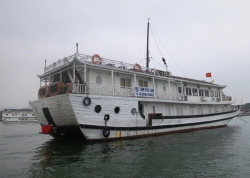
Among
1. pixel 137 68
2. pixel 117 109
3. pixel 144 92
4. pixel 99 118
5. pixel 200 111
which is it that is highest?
pixel 137 68

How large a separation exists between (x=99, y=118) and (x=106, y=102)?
1088mm

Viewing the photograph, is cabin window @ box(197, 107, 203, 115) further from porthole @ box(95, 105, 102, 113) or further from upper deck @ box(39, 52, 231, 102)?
porthole @ box(95, 105, 102, 113)

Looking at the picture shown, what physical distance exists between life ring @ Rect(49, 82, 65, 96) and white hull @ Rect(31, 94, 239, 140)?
1.61 ft

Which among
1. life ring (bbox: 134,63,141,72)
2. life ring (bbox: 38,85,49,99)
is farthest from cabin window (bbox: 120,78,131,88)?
life ring (bbox: 38,85,49,99)

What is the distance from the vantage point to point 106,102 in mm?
12742

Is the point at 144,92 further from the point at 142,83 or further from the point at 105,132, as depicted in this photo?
the point at 105,132

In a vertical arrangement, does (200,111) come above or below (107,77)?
below

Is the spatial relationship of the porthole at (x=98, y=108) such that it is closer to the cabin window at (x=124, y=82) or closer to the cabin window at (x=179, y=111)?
the cabin window at (x=124, y=82)

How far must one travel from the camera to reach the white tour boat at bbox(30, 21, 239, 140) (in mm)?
11854

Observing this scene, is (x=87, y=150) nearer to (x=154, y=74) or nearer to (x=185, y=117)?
(x=154, y=74)

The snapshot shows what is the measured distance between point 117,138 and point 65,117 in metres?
3.57

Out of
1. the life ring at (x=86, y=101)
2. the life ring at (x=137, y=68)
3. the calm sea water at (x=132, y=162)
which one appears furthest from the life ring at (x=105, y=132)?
the life ring at (x=137, y=68)

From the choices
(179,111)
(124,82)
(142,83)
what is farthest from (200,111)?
(124,82)

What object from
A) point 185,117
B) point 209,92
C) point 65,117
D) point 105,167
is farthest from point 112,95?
point 209,92
